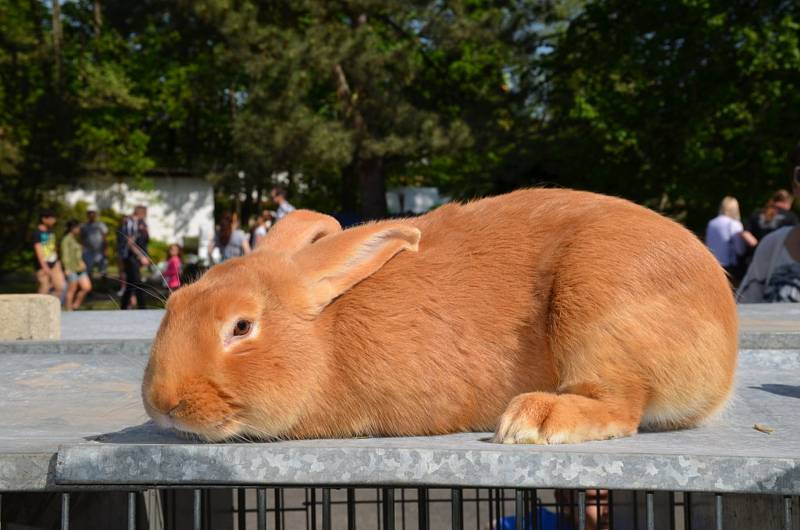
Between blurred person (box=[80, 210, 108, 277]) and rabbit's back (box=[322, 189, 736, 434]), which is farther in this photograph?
blurred person (box=[80, 210, 108, 277])

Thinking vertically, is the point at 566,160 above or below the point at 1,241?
above

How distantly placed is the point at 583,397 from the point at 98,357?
10.6 ft

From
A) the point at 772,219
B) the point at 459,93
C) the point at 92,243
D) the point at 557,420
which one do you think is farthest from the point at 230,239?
the point at 459,93

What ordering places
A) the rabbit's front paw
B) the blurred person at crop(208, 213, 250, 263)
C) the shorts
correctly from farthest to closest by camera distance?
the shorts, the blurred person at crop(208, 213, 250, 263), the rabbit's front paw

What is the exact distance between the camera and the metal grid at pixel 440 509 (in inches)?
112

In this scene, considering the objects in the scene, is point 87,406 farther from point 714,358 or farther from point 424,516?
point 714,358

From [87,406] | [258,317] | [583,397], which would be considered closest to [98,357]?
[87,406]

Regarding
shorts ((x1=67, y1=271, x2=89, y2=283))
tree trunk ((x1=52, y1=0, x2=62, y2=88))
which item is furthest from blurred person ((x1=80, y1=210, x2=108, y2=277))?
tree trunk ((x1=52, y1=0, x2=62, y2=88))

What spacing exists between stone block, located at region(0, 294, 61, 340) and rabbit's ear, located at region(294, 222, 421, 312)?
14.6 feet

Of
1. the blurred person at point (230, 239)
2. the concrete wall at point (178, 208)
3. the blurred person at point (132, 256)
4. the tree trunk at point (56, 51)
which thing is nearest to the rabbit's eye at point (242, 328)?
the blurred person at point (230, 239)

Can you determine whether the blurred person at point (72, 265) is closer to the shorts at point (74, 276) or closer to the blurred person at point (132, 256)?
the shorts at point (74, 276)

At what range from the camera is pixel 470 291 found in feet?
10.2

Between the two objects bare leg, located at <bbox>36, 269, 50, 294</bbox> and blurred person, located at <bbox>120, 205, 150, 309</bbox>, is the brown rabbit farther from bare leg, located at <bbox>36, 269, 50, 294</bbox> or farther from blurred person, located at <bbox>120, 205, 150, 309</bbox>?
bare leg, located at <bbox>36, 269, 50, 294</bbox>

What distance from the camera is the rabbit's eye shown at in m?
2.84
